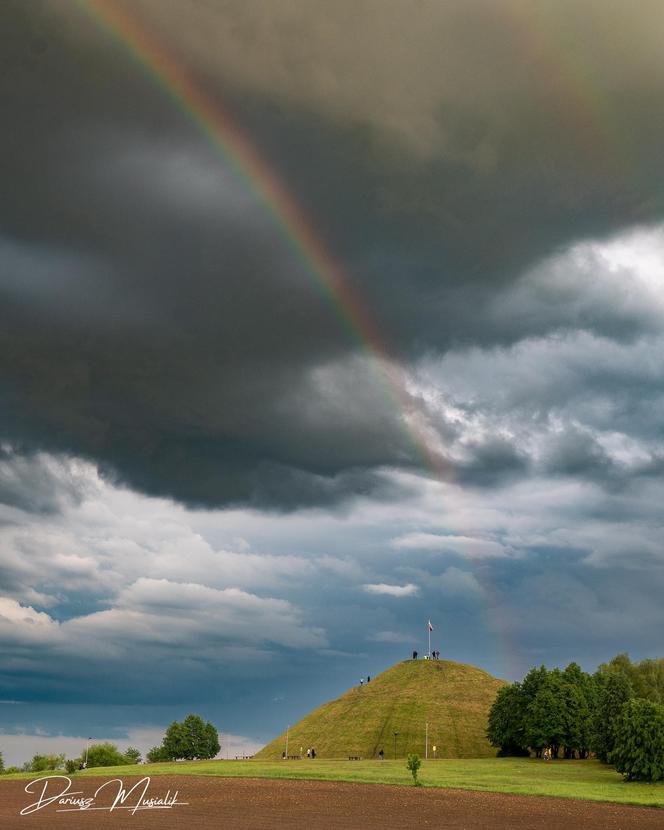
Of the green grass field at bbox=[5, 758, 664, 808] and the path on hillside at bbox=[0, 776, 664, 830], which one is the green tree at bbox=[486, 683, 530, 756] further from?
the path on hillside at bbox=[0, 776, 664, 830]

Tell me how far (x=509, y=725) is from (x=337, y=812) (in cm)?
11107

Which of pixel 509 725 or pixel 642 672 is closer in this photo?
pixel 509 725

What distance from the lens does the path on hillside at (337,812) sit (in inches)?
2306

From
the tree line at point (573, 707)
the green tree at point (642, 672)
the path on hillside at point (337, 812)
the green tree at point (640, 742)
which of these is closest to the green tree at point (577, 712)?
the tree line at point (573, 707)

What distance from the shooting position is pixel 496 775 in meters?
114

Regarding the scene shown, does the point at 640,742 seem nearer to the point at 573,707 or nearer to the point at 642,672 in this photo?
the point at 573,707

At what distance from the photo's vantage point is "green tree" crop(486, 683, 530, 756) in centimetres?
16675

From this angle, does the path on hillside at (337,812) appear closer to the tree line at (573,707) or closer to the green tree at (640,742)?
the green tree at (640,742)

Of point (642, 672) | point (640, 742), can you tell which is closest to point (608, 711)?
point (640, 742)

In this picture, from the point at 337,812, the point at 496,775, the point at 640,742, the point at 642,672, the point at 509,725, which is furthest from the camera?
the point at 642,672

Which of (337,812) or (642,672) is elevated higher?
(642,672)

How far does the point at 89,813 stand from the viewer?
66.5m

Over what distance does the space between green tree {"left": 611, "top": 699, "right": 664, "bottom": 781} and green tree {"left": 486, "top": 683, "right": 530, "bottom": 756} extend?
199 feet

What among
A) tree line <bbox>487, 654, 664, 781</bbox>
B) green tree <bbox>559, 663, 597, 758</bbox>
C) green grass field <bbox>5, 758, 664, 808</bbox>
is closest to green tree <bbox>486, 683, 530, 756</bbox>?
tree line <bbox>487, 654, 664, 781</bbox>
